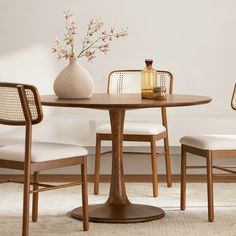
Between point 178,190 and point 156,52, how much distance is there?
1.31 metres

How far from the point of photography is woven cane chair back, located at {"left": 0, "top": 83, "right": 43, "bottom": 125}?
12.1 feet

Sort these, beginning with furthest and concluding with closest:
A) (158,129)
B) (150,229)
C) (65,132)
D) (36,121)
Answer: (65,132) < (158,129) < (150,229) < (36,121)

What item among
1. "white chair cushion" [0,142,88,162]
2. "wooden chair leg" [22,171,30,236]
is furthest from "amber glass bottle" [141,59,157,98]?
"wooden chair leg" [22,171,30,236]

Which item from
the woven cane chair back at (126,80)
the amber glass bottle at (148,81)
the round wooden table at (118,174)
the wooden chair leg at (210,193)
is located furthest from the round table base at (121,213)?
the woven cane chair back at (126,80)

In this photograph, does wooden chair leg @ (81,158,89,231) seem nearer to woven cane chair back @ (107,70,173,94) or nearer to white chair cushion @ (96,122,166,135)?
white chair cushion @ (96,122,166,135)

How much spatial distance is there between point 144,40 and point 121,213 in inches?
84.3

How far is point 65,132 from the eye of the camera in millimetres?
5824

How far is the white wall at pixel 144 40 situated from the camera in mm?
6113

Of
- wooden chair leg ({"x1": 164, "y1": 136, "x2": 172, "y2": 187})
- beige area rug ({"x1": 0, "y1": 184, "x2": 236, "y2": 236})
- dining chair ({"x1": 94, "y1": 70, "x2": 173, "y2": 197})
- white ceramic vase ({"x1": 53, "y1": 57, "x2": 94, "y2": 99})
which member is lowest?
beige area rug ({"x1": 0, "y1": 184, "x2": 236, "y2": 236})

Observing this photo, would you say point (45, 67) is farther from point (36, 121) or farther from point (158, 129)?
point (36, 121)

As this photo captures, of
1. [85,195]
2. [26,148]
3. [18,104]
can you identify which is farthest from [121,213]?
[18,104]

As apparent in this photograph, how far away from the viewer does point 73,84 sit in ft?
14.2

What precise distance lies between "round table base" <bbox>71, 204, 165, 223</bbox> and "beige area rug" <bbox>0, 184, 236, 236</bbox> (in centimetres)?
5

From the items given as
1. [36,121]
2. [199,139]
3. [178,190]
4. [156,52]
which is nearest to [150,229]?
[199,139]
